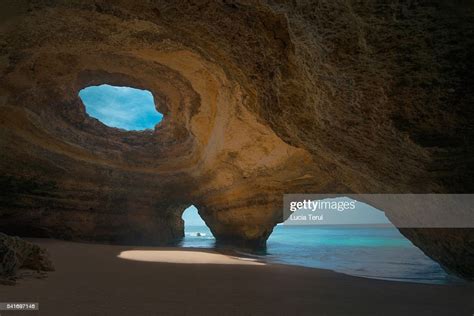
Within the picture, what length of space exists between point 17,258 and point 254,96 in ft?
10.3

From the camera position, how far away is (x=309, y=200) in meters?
9.77

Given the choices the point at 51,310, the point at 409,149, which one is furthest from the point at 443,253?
the point at 51,310

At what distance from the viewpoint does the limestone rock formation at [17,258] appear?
2.51 m

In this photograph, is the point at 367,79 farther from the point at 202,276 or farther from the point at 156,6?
the point at 202,276

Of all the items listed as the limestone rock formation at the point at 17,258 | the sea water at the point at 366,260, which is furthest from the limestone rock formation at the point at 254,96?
the limestone rock formation at the point at 17,258

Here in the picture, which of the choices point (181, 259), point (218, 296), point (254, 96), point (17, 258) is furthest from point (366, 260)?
point (17, 258)

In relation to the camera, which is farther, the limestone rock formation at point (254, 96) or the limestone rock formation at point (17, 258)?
the limestone rock formation at point (254, 96)

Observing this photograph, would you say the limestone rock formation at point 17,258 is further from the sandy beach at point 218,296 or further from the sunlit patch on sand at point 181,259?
the sunlit patch on sand at point 181,259

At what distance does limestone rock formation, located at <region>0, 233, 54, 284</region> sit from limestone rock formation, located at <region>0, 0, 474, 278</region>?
8.72ft

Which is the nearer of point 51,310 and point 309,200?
point 51,310

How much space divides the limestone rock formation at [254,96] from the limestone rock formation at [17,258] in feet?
8.72

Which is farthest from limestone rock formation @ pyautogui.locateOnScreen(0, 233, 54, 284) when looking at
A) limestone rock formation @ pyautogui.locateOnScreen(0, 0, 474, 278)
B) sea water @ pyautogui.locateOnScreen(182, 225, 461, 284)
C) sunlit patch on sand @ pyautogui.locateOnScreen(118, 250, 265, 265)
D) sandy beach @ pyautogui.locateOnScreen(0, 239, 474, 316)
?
sea water @ pyautogui.locateOnScreen(182, 225, 461, 284)

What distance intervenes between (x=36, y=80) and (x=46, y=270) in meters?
6.20

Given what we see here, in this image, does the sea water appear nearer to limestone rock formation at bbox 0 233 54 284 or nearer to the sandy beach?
the sandy beach
